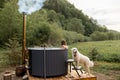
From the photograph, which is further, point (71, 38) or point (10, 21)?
point (71, 38)

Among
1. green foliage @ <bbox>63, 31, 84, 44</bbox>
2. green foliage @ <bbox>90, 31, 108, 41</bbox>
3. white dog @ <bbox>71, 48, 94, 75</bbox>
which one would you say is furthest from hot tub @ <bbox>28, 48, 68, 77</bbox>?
green foliage @ <bbox>90, 31, 108, 41</bbox>

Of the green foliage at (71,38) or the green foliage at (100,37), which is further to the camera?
the green foliage at (100,37)

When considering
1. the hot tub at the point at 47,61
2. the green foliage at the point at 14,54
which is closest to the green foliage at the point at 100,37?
the green foliage at the point at 14,54

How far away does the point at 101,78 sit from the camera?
629cm

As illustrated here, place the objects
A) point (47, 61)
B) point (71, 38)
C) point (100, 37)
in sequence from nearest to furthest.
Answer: point (47, 61) → point (71, 38) → point (100, 37)

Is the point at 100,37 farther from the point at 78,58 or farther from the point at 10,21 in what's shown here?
the point at 78,58

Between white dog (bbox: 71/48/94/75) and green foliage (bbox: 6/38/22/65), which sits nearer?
white dog (bbox: 71/48/94/75)

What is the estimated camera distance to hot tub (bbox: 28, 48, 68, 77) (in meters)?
4.18

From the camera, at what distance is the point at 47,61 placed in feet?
13.7

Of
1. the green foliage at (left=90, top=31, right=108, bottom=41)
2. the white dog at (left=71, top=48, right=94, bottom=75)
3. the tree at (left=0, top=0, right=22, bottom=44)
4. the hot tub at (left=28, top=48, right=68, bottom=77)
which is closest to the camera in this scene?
the hot tub at (left=28, top=48, right=68, bottom=77)

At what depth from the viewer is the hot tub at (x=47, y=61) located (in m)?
4.18

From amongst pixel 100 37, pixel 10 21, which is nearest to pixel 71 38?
pixel 100 37

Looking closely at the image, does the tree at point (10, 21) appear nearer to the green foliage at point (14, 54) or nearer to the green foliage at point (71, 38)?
the green foliage at point (71, 38)

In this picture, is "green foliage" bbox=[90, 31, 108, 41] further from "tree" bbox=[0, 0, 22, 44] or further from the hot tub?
the hot tub
